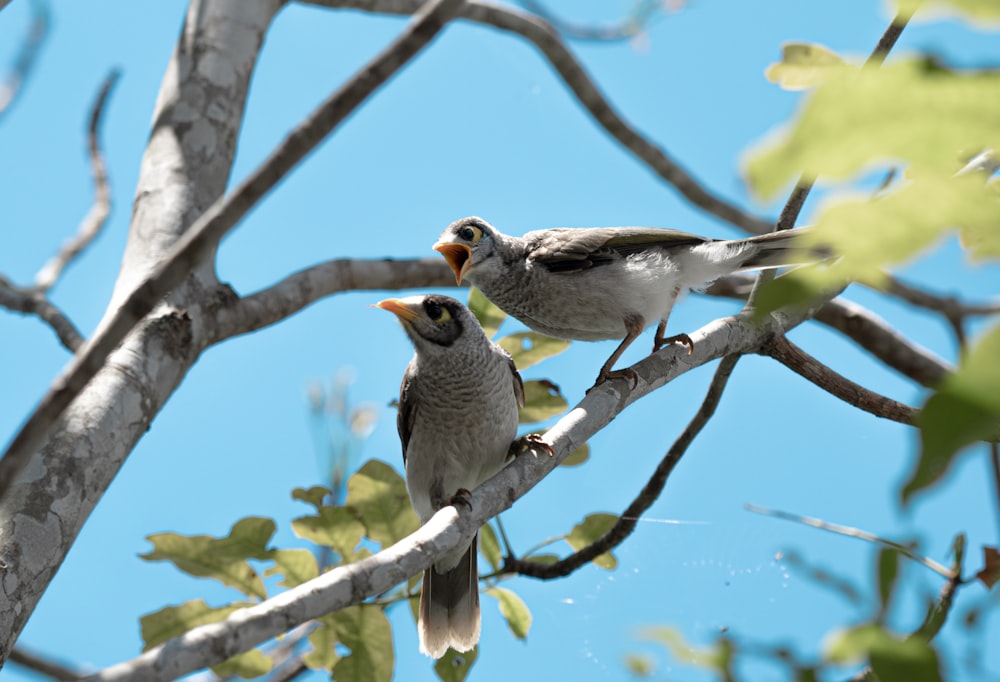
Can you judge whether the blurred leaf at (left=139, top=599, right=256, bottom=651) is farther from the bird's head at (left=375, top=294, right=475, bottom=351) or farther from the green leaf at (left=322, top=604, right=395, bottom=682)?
the bird's head at (left=375, top=294, right=475, bottom=351)

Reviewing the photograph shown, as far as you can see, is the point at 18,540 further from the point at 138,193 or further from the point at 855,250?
the point at 855,250

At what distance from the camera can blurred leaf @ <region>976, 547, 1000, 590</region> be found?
2555 mm

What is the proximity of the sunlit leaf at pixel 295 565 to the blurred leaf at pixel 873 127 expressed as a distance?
2.95 m

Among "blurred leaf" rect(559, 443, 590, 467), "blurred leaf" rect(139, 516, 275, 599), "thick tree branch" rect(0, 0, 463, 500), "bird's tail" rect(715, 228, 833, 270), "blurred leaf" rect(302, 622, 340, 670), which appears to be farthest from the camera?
"bird's tail" rect(715, 228, 833, 270)

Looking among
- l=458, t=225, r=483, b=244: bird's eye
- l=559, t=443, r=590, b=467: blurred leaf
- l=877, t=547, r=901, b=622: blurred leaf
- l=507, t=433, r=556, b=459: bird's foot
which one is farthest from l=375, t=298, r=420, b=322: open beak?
l=877, t=547, r=901, b=622: blurred leaf

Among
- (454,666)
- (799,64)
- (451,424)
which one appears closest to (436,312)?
(451,424)

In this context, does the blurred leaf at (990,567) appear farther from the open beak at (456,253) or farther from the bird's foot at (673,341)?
the open beak at (456,253)

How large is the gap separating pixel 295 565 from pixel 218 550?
11.2 inches

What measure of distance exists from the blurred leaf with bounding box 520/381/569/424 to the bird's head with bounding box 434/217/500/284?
65cm

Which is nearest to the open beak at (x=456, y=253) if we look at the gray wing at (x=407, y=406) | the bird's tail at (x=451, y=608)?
the gray wing at (x=407, y=406)

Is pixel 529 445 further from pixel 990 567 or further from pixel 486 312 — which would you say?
pixel 990 567

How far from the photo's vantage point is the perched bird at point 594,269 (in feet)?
13.6

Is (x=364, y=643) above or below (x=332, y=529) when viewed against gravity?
below

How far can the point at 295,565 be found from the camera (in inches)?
130
